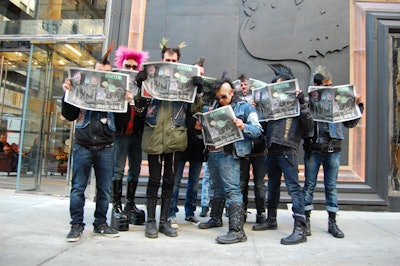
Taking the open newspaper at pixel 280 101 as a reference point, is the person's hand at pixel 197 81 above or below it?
above

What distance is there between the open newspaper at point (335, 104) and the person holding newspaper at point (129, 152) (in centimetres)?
231

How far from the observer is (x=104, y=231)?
13.8 feet

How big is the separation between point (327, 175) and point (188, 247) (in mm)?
2056

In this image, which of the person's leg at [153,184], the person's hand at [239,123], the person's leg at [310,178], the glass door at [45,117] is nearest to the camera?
the person's hand at [239,123]

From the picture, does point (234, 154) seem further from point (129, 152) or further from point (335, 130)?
point (129, 152)

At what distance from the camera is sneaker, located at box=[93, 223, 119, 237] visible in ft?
13.6

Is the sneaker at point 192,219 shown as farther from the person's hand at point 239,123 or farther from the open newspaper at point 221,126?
the person's hand at point 239,123

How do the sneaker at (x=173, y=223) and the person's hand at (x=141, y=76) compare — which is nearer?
the person's hand at (x=141, y=76)

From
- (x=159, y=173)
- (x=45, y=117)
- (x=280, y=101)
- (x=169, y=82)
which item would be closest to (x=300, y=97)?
(x=280, y=101)

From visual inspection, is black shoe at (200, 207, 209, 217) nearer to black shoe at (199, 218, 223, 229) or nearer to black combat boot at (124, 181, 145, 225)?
black shoe at (199, 218, 223, 229)

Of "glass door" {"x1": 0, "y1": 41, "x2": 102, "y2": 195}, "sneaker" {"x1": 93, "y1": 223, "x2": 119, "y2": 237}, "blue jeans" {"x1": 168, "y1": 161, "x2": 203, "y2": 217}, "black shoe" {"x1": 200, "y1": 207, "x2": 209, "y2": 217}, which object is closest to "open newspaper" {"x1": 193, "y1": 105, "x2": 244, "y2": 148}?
"blue jeans" {"x1": 168, "y1": 161, "x2": 203, "y2": 217}

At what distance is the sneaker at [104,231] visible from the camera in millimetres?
4159

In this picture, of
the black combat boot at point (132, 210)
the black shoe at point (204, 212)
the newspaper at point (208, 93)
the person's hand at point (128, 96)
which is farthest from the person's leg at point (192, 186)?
the person's hand at point (128, 96)

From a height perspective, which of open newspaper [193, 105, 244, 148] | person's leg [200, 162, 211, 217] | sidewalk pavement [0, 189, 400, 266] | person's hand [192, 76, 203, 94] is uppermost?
person's hand [192, 76, 203, 94]
